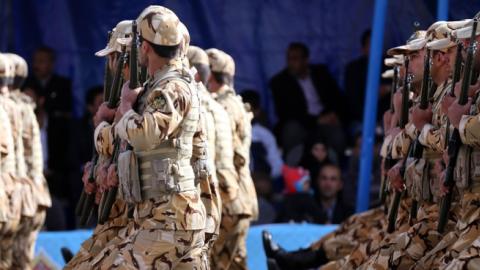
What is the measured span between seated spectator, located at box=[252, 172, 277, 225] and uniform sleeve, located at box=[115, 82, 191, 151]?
7.76 metres

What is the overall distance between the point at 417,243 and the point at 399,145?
115 centimetres

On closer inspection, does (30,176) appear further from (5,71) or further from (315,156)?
(315,156)

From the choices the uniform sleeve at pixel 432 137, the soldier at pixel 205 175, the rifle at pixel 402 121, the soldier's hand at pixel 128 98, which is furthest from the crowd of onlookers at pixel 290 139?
the soldier's hand at pixel 128 98

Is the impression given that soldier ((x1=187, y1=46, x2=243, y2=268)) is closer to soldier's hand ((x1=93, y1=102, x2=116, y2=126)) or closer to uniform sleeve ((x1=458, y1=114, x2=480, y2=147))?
soldier's hand ((x1=93, y1=102, x2=116, y2=126))

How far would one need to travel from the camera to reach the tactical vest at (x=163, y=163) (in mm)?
10797

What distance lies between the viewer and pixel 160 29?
10852mm

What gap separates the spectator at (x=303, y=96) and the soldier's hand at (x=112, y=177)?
26.2ft

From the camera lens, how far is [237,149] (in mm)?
14984

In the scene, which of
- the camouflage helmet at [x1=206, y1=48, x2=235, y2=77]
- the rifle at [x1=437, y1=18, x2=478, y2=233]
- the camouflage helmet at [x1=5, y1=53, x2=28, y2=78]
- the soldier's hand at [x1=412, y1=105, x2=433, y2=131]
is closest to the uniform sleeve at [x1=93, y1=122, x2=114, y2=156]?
the soldier's hand at [x1=412, y1=105, x2=433, y2=131]

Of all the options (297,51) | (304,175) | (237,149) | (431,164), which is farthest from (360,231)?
(297,51)

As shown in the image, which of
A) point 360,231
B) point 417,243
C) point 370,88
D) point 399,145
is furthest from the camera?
point 370,88

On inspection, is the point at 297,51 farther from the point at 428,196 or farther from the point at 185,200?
the point at 185,200

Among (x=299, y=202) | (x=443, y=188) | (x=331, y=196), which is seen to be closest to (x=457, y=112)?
(x=443, y=188)

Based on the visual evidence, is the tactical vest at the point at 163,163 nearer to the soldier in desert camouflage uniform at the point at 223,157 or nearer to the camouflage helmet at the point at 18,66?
the soldier in desert camouflage uniform at the point at 223,157
